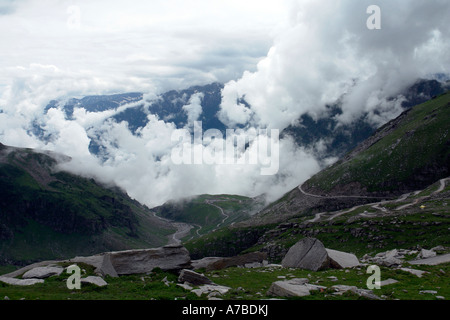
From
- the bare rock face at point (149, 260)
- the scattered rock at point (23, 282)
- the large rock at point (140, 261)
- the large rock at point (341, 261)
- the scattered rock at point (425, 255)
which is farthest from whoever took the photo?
the scattered rock at point (425, 255)

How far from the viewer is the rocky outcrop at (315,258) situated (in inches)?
1872

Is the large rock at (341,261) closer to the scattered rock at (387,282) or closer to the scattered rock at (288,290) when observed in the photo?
the scattered rock at (387,282)

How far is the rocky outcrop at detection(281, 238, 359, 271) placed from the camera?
47.6m

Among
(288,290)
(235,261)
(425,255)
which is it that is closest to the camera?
(288,290)

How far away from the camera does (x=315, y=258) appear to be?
4888cm

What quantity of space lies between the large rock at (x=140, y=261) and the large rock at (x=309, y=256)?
A: 1551 cm

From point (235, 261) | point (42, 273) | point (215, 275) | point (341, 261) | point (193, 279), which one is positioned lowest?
point (235, 261)

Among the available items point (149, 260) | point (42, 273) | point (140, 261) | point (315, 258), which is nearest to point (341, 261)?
point (315, 258)

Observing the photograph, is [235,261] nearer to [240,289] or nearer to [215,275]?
[215,275]

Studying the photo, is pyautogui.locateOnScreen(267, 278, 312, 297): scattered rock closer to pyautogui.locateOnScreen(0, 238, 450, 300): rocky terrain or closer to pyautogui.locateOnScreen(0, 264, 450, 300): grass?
pyautogui.locateOnScreen(0, 238, 450, 300): rocky terrain

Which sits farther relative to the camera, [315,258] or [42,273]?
[315,258]

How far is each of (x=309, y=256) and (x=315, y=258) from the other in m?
1.49

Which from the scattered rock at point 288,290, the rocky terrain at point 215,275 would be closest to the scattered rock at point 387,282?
the rocky terrain at point 215,275
